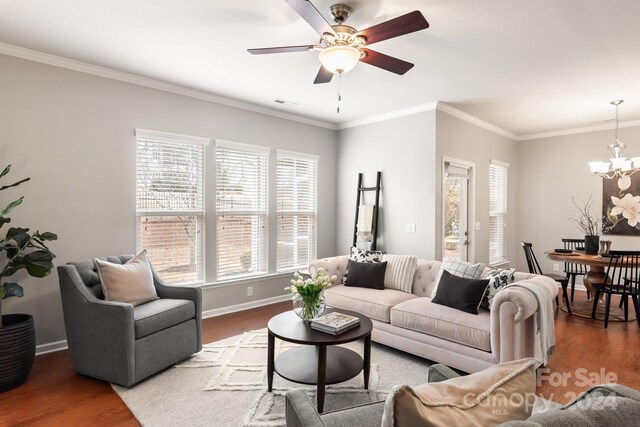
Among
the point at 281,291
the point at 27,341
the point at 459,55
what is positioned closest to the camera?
the point at 27,341

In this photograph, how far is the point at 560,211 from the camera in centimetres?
630

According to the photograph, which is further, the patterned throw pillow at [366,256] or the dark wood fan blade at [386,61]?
the patterned throw pillow at [366,256]

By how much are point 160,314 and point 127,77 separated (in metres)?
2.57

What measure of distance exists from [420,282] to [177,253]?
2843 millimetres

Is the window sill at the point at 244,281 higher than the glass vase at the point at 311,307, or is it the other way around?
the glass vase at the point at 311,307

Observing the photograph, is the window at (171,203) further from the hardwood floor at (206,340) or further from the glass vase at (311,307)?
the glass vase at (311,307)

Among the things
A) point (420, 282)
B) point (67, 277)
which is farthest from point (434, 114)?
point (67, 277)

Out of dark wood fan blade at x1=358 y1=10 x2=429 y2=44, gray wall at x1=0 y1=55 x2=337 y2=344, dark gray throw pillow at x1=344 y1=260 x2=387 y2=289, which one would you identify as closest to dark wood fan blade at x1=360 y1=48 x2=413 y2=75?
dark wood fan blade at x1=358 y1=10 x2=429 y2=44

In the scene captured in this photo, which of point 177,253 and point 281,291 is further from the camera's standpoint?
point 281,291

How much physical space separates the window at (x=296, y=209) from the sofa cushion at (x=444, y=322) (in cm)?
235

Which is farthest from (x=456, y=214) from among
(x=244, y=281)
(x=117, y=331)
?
(x=117, y=331)

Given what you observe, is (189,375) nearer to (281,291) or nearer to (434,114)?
(281,291)

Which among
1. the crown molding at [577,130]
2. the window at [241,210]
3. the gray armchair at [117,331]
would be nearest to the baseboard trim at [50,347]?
the gray armchair at [117,331]

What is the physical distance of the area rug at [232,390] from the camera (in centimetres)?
236
